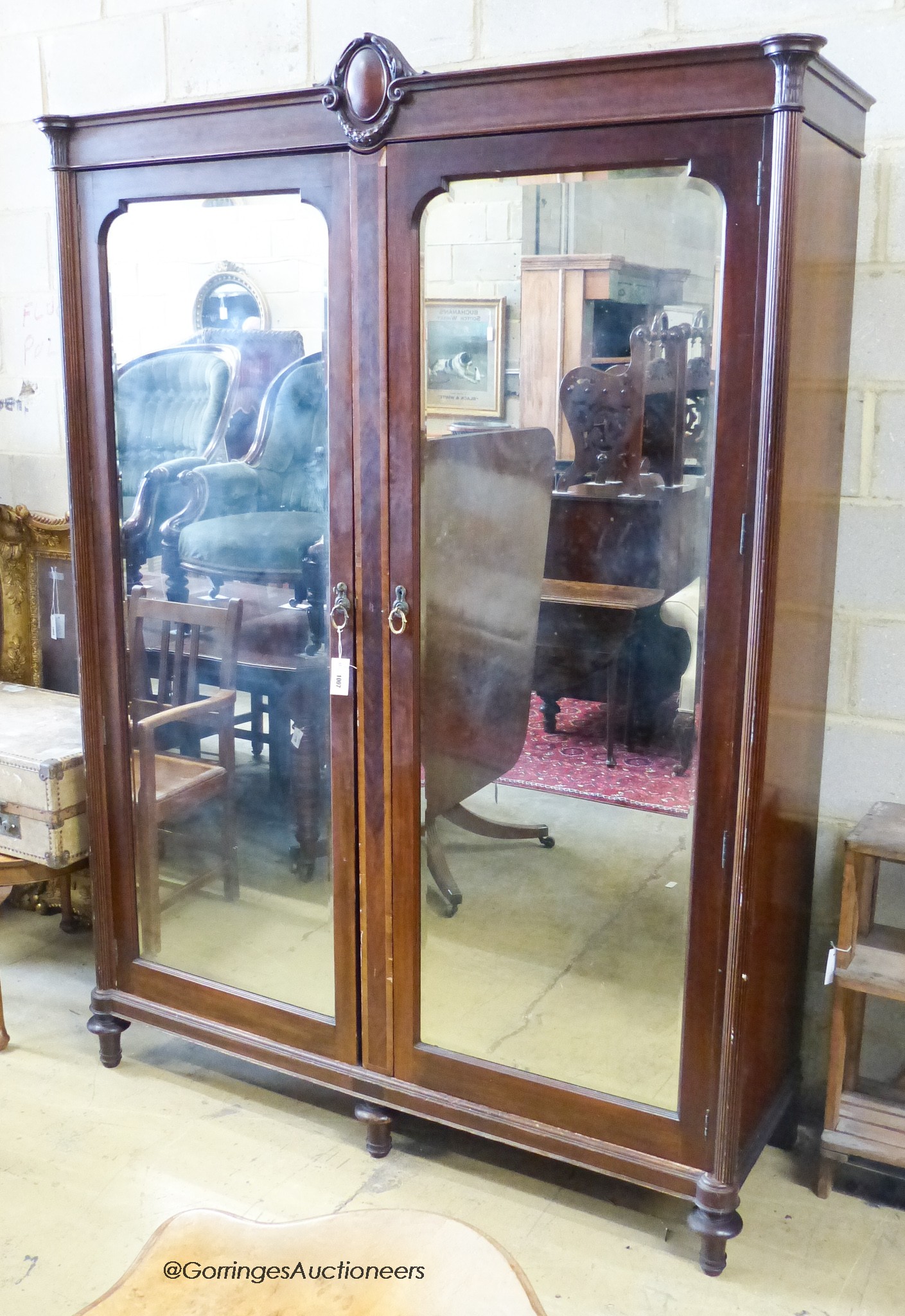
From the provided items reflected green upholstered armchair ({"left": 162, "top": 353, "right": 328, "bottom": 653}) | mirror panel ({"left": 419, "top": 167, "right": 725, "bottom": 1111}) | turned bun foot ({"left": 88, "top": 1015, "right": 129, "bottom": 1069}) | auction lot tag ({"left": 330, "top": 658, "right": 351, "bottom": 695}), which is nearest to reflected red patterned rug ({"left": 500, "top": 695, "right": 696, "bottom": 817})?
mirror panel ({"left": 419, "top": 167, "right": 725, "bottom": 1111})

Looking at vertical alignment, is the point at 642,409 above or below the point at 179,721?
above

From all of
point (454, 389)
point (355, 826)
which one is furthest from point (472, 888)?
point (454, 389)

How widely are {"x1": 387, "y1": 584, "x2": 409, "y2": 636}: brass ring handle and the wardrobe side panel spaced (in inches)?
23.0

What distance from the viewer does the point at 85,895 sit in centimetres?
309

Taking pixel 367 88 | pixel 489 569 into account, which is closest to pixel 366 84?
pixel 367 88

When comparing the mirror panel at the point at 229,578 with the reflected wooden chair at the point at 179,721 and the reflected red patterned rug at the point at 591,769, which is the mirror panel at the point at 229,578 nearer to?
the reflected wooden chair at the point at 179,721

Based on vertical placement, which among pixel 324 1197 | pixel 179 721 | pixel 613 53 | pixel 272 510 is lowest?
pixel 324 1197

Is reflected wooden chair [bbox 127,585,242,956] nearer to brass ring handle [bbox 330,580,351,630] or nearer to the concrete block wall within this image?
brass ring handle [bbox 330,580,351,630]

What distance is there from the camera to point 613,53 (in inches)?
86.1

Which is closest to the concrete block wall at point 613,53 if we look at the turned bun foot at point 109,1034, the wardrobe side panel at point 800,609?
the wardrobe side panel at point 800,609

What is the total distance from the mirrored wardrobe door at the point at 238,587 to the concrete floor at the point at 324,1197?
27 centimetres

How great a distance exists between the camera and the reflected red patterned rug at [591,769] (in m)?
1.86

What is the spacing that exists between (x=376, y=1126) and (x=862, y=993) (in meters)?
0.89

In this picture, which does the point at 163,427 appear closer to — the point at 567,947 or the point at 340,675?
the point at 340,675
